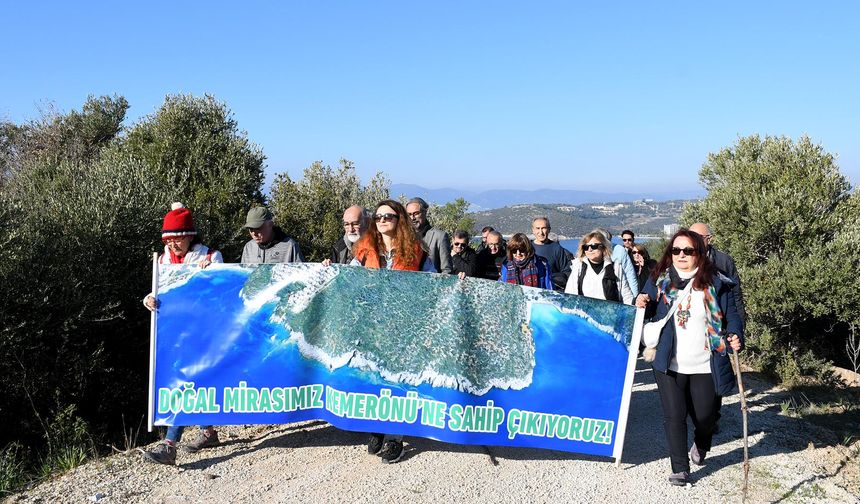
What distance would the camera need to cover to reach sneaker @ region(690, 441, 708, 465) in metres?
5.77

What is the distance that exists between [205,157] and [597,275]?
1474cm

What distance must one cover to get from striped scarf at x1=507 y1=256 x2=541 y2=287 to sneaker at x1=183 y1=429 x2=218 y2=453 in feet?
12.3

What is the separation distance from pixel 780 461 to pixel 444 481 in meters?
3.26

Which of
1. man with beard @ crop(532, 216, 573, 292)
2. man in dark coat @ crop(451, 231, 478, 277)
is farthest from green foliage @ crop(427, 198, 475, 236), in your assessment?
man with beard @ crop(532, 216, 573, 292)

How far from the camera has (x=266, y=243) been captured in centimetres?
642

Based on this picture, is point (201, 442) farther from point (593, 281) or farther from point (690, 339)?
point (690, 339)

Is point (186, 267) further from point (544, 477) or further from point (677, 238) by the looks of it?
point (677, 238)

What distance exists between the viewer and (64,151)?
2550cm

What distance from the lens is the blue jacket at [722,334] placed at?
510cm

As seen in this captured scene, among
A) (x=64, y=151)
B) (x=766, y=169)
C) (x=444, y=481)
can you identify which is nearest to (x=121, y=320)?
(x=444, y=481)

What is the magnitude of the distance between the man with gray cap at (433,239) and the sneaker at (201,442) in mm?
2723

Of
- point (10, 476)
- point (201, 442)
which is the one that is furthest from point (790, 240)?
point (10, 476)

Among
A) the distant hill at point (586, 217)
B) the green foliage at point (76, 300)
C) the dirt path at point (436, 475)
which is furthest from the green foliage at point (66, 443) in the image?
the distant hill at point (586, 217)

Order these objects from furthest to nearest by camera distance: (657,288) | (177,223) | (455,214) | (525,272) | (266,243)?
(455,214), (525,272), (266,243), (177,223), (657,288)
